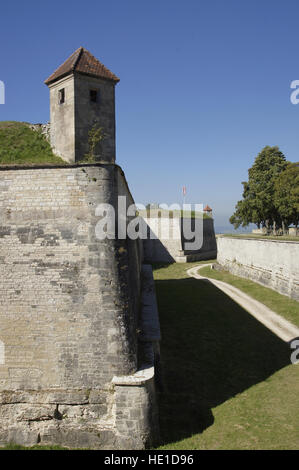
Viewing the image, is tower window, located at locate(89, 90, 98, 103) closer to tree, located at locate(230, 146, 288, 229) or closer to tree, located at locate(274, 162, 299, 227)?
tree, located at locate(274, 162, 299, 227)

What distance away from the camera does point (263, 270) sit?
24.0m

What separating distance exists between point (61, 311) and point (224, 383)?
6639 millimetres

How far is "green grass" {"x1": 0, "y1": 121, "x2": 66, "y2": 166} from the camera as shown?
9.80 meters

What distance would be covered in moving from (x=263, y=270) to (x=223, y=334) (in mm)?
9993

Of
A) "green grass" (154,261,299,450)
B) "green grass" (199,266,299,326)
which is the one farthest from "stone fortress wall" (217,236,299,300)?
"green grass" (154,261,299,450)

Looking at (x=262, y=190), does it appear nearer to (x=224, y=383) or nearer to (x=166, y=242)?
(x=166, y=242)

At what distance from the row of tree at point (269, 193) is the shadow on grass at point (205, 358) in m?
15.4

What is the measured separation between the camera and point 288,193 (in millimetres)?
30625

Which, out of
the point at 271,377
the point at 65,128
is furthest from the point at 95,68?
the point at 271,377

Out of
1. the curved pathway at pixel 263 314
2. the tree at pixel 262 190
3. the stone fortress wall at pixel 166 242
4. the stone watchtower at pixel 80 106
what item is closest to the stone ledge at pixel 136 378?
the stone watchtower at pixel 80 106

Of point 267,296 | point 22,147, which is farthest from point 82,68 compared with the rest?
point 267,296

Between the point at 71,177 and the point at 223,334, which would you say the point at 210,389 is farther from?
the point at 71,177

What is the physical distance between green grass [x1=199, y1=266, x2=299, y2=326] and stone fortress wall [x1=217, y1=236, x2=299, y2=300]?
0.47 m

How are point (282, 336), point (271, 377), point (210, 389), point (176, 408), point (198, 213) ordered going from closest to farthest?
1. point (176, 408)
2. point (210, 389)
3. point (271, 377)
4. point (282, 336)
5. point (198, 213)
